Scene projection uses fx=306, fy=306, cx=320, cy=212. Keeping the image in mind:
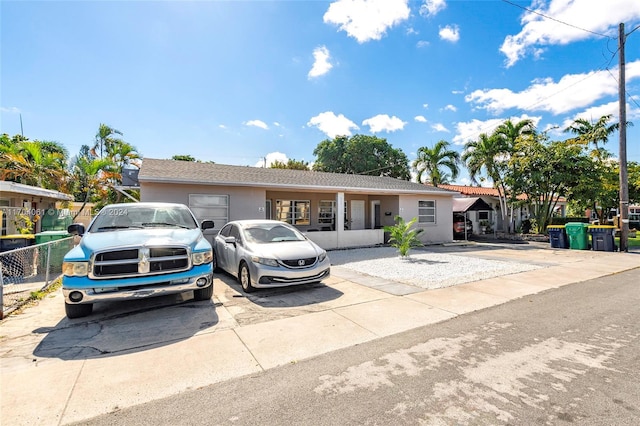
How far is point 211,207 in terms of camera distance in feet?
38.9

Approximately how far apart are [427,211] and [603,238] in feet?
25.1

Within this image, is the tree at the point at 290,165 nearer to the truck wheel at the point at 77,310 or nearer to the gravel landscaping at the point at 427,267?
the gravel landscaping at the point at 427,267

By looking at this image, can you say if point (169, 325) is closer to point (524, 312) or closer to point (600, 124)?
point (524, 312)

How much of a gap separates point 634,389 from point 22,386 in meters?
6.02

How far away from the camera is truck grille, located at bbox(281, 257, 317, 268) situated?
6.39 metres

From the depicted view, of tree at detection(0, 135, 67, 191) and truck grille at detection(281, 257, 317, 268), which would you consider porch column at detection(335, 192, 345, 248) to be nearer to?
truck grille at detection(281, 257, 317, 268)

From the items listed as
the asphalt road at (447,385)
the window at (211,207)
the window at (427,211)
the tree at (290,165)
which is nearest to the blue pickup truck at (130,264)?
the asphalt road at (447,385)

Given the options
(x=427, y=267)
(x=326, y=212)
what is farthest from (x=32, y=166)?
(x=427, y=267)

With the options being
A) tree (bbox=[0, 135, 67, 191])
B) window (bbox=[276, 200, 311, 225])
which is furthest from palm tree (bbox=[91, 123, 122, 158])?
window (bbox=[276, 200, 311, 225])

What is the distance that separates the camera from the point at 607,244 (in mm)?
13555

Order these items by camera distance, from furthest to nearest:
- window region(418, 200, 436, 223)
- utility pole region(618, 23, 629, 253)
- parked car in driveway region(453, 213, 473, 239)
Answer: parked car in driveway region(453, 213, 473, 239)
window region(418, 200, 436, 223)
utility pole region(618, 23, 629, 253)

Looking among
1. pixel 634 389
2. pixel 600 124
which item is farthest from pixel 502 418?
pixel 600 124

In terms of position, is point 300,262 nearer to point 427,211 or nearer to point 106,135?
point 427,211

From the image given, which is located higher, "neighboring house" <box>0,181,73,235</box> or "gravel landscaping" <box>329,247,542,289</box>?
"neighboring house" <box>0,181,73,235</box>
